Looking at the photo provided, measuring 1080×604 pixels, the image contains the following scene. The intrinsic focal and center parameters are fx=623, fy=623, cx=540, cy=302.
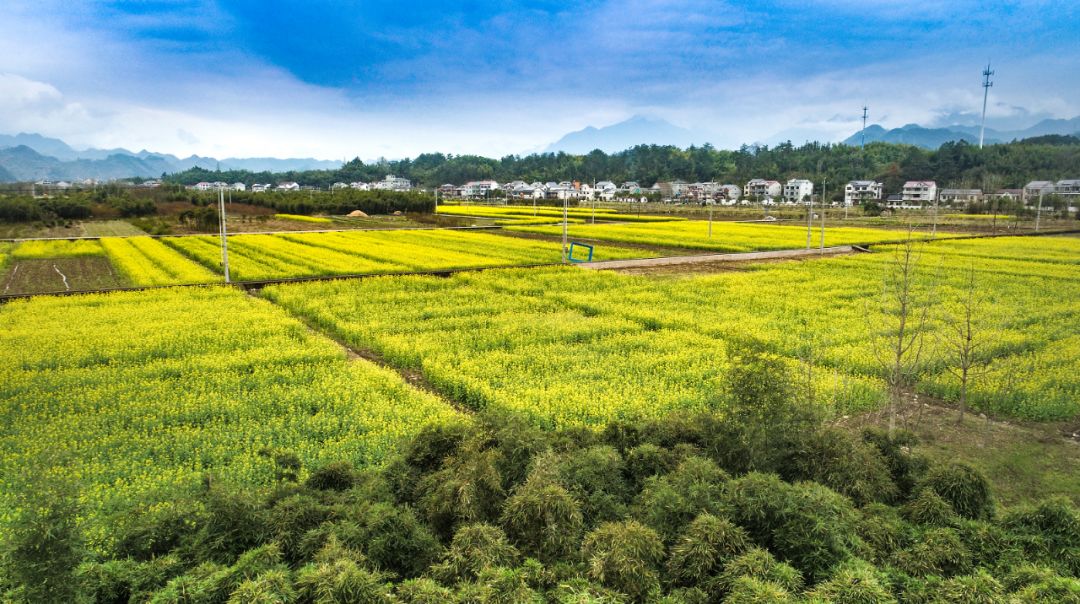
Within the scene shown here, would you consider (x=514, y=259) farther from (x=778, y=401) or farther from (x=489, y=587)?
(x=489, y=587)

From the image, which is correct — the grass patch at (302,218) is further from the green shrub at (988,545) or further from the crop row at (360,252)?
the green shrub at (988,545)

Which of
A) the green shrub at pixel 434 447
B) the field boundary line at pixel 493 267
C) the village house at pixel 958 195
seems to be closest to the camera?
the green shrub at pixel 434 447

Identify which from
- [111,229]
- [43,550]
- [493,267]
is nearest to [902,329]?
[43,550]

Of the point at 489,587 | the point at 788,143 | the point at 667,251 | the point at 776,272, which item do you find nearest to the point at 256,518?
the point at 489,587

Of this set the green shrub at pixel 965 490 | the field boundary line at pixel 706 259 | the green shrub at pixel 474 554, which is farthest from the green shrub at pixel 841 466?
the field boundary line at pixel 706 259

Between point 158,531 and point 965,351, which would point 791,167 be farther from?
point 158,531

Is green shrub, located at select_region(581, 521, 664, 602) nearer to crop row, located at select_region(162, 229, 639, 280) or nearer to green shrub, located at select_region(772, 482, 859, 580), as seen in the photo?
green shrub, located at select_region(772, 482, 859, 580)

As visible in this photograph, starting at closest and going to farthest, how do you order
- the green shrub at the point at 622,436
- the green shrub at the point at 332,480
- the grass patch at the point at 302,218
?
the green shrub at the point at 332,480
the green shrub at the point at 622,436
the grass patch at the point at 302,218

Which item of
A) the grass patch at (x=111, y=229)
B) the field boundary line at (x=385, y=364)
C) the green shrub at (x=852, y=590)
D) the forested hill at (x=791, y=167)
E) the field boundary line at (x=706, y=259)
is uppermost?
the forested hill at (x=791, y=167)
